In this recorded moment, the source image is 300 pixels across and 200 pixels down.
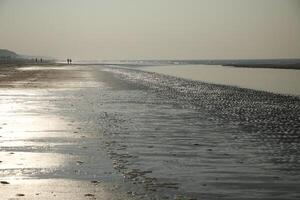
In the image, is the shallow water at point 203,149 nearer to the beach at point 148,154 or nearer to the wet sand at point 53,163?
the beach at point 148,154

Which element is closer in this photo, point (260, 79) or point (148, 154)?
point (148, 154)

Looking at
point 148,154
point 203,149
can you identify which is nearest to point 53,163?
point 148,154

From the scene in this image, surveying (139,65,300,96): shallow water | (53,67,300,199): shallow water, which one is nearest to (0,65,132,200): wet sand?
(53,67,300,199): shallow water

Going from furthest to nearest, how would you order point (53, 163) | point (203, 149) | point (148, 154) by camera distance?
point (203, 149) → point (148, 154) → point (53, 163)

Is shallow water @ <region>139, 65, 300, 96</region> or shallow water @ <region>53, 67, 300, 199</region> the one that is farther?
shallow water @ <region>139, 65, 300, 96</region>

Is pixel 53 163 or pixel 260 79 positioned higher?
pixel 53 163

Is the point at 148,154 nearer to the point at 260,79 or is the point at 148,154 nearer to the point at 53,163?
the point at 53,163

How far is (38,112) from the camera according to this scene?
24.5 meters

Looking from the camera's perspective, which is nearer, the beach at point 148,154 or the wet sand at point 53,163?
the wet sand at point 53,163

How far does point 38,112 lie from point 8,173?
46.7 feet

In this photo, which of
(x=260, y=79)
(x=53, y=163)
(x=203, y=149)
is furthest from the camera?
(x=260, y=79)

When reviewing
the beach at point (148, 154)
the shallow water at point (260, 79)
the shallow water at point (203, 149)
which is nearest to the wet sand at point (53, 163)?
the beach at point (148, 154)

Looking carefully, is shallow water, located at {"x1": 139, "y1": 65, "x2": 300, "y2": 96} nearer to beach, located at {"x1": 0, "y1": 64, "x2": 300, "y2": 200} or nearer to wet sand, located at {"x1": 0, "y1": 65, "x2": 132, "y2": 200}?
beach, located at {"x1": 0, "y1": 64, "x2": 300, "y2": 200}

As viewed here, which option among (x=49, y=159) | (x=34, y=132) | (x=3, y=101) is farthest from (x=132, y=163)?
(x=3, y=101)
